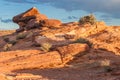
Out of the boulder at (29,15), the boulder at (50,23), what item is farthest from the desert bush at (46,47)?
the boulder at (29,15)

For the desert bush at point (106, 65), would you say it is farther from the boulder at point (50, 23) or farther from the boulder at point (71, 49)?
the boulder at point (50, 23)

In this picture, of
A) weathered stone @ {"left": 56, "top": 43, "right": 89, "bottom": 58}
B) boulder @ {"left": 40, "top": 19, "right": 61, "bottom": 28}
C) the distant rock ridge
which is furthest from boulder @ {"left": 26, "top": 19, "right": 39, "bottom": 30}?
weathered stone @ {"left": 56, "top": 43, "right": 89, "bottom": 58}

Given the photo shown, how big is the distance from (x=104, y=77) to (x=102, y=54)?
8377mm

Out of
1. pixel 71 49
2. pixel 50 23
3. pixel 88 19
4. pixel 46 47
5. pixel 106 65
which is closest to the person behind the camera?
pixel 106 65

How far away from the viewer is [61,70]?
106 feet

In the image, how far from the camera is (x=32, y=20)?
169 feet

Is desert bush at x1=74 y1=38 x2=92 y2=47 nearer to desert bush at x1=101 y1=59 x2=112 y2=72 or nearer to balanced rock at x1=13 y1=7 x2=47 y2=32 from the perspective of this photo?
desert bush at x1=101 y1=59 x2=112 y2=72

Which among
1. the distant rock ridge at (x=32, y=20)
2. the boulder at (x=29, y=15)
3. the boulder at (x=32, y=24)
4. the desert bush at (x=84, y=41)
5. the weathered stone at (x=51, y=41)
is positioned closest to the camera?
the desert bush at (x=84, y=41)

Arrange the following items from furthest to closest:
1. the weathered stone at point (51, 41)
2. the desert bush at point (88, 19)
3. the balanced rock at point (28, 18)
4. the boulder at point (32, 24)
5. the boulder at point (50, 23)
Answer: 1. the balanced rock at point (28, 18)
2. the boulder at point (32, 24)
3. the boulder at point (50, 23)
4. the desert bush at point (88, 19)
5. the weathered stone at point (51, 41)

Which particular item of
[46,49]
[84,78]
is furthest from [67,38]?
[84,78]

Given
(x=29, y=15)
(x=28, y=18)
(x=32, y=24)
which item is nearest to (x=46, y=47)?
(x=32, y=24)

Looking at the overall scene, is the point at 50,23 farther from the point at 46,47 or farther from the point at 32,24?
the point at 46,47

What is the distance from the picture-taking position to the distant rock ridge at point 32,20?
160ft

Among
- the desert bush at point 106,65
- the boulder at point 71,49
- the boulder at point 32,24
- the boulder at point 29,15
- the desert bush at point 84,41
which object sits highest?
the boulder at point 29,15
